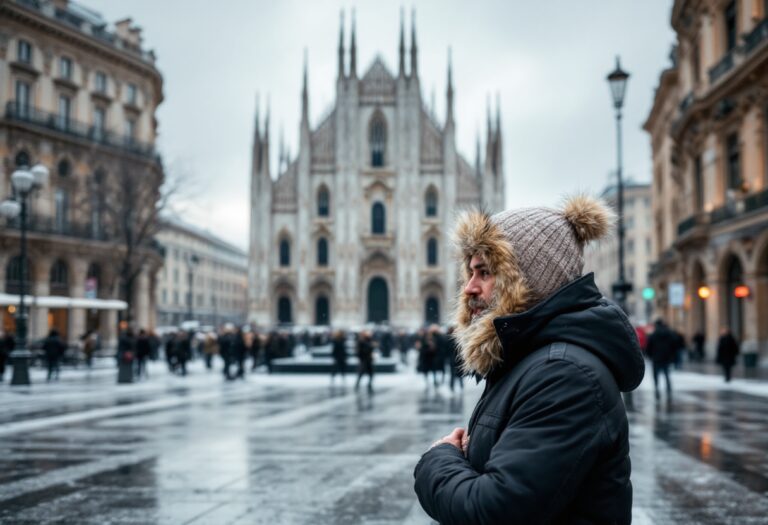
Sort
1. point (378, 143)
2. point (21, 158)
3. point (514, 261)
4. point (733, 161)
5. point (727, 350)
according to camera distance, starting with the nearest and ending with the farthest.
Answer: point (514, 261) < point (727, 350) < point (733, 161) < point (21, 158) < point (378, 143)

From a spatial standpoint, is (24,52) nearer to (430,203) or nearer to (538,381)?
(430,203)

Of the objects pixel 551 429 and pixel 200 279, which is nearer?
pixel 551 429

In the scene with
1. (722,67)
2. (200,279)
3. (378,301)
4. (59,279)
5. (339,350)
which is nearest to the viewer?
(339,350)

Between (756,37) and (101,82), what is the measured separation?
1345 inches

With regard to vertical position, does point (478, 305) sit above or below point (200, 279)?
below

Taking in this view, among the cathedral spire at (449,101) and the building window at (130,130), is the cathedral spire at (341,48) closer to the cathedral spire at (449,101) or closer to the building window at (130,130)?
the cathedral spire at (449,101)

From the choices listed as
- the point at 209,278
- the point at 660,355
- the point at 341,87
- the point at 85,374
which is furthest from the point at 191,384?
the point at 209,278

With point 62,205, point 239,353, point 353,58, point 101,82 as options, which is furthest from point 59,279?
point 353,58

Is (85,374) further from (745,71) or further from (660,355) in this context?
(745,71)

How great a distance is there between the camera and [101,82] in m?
43.3

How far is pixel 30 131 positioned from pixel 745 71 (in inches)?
1275

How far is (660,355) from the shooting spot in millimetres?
16156

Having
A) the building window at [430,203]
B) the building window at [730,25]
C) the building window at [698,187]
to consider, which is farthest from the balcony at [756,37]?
the building window at [430,203]

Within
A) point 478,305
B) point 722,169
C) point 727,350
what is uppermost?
point 722,169
